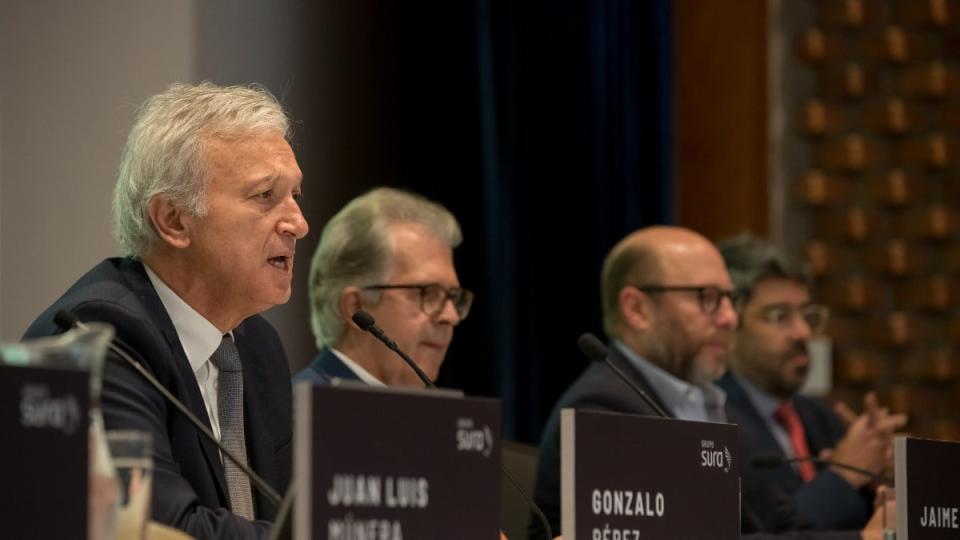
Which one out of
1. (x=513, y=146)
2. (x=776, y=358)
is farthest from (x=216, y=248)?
(x=776, y=358)

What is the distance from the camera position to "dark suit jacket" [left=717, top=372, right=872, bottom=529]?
3.95m

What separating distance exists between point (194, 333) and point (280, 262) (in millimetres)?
228

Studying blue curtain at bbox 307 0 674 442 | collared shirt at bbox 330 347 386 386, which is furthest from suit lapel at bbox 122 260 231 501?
blue curtain at bbox 307 0 674 442

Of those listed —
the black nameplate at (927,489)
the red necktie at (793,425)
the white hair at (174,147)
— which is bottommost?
the red necktie at (793,425)

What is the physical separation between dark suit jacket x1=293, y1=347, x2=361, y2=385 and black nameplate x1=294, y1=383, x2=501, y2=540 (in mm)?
1572

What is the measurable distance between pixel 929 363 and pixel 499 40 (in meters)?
2.56

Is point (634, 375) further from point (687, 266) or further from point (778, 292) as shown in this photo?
point (778, 292)

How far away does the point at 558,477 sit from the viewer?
11.2ft

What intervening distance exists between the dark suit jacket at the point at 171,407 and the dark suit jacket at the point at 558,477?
0.83 metres

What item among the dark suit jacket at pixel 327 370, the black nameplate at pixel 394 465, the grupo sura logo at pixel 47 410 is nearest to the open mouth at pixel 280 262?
the dark suit jacket at pixel 327 370

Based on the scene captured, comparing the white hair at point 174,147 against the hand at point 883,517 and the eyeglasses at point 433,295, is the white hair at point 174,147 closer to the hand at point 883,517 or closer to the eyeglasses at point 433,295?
the eyeglasses at point 433,295

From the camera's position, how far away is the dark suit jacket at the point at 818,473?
3.95 metres

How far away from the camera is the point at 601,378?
12.1 feet

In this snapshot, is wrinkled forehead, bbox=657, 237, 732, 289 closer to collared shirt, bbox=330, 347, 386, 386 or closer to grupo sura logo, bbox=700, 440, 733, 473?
collared shirt, bbox=330, 347, 386, 386
